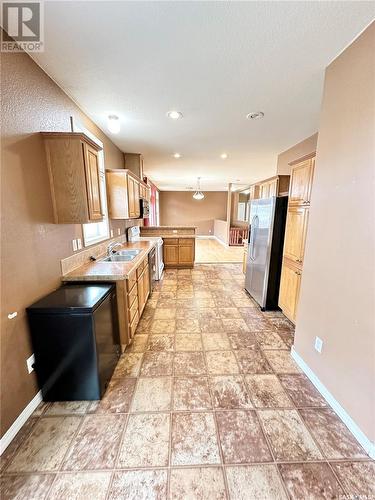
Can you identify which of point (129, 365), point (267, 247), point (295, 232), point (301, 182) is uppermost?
Answer: point (301, 182)

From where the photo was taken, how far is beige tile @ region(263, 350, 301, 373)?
2.09 meters

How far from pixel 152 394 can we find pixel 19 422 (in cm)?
95

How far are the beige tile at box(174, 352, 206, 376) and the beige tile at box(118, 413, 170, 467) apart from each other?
48cm

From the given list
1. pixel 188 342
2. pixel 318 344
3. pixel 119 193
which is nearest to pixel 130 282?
pixel 188 342

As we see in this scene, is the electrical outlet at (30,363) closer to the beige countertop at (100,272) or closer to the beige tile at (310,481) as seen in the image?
the beige countertop at (100,272)

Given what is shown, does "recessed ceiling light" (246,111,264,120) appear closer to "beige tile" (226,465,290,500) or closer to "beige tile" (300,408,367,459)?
"beige tile" (300,408,367,459)

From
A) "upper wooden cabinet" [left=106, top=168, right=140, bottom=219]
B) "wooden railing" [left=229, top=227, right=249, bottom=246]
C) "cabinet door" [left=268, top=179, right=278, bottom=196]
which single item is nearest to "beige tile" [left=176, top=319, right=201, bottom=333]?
"upper wooden cabinet" [left=106, top=168, right=140, bottom=219]

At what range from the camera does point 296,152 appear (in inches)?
147

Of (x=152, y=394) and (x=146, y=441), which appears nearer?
(x=146, y=441)

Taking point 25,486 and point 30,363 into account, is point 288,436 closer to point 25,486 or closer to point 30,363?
point 25,486

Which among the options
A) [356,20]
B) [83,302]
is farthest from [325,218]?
[83,302]

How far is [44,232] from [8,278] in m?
0.52

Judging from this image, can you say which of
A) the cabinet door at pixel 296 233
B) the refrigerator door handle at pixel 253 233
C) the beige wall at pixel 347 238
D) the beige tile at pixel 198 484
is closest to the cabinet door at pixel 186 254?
the refrigerator door handle at pixel 253 233

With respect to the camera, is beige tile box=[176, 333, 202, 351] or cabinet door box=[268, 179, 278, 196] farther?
cabinet door box=[268, 179, 278, 196]
